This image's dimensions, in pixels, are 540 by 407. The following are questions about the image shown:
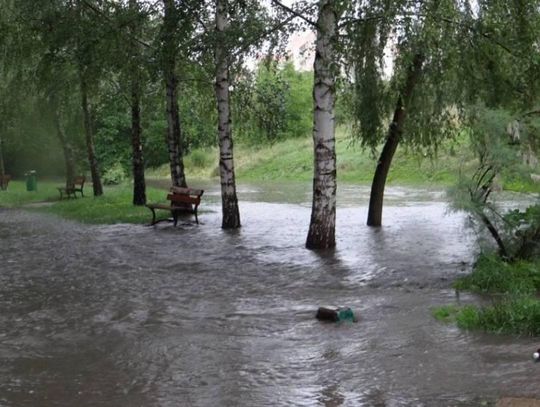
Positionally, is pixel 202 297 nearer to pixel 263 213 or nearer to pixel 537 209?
pixel 537 209

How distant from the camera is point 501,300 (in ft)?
27.6

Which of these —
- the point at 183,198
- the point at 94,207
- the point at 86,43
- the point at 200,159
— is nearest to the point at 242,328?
the point at 86,43

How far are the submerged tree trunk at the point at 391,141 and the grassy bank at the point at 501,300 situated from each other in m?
6.01

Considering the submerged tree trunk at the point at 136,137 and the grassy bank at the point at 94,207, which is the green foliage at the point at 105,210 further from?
the submerged tree trunk at the point at 136,137

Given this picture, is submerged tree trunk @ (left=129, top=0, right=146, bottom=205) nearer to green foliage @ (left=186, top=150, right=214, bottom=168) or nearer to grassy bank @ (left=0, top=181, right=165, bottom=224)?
grassy bank @ (left=0, top=181, right=165, bottom=224)

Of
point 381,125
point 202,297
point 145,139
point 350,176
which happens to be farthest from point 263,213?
point 145,139

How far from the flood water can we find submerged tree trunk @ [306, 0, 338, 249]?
81cm

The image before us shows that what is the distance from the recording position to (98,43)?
15531 millimetres

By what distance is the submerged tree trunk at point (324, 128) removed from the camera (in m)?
12.6

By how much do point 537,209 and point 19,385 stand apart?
7233 millimetres

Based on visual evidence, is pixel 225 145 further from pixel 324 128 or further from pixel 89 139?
pixel 89 139

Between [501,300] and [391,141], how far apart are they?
854 centimetres

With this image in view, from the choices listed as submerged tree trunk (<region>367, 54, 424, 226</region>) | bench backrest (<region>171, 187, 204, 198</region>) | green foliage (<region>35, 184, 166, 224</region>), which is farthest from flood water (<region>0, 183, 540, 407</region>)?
green foliage (<region>35, 184, 166, 224</region>)

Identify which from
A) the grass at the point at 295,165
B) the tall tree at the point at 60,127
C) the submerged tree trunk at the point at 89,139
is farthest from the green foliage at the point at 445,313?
the grass at the point at 295,165
